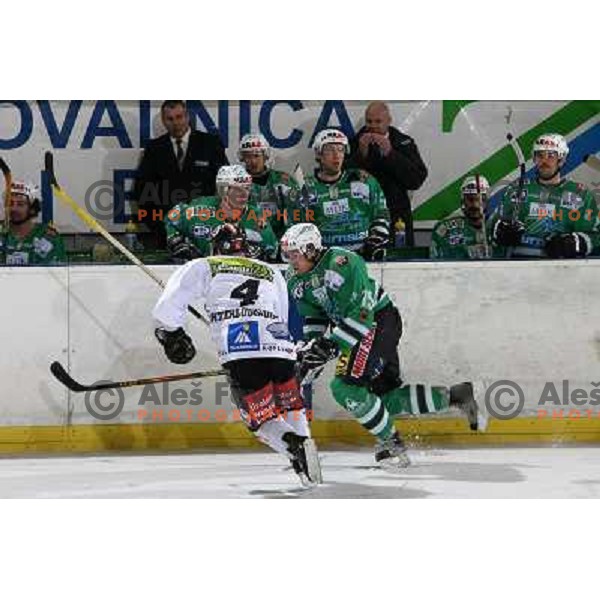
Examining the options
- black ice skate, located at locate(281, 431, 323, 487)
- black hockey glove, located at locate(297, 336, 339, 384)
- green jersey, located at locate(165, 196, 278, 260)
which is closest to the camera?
black ice skate, located at locate(281, 431, 323, 487)

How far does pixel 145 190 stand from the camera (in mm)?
10500

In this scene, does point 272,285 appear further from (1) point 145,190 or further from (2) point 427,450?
(1) point 145,190

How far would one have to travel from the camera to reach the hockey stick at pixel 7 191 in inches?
396

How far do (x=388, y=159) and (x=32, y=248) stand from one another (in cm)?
211

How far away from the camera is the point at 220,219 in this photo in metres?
9.51

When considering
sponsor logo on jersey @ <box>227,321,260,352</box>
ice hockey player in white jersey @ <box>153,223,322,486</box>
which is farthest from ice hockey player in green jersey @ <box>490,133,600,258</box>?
sponsor logo on jersey @ <box>227,321,260,352</box>

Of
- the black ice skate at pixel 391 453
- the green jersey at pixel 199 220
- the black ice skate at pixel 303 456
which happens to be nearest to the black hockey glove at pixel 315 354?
the black ice skate at pixel 391 453

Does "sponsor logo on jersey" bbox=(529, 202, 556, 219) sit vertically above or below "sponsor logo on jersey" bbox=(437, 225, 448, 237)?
above

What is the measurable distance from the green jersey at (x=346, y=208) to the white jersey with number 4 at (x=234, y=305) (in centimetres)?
149

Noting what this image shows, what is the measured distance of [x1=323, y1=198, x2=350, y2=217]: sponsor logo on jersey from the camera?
959 cm

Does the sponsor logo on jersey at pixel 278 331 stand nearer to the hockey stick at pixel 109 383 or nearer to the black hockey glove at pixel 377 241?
the hockey stick at pixel 109 383

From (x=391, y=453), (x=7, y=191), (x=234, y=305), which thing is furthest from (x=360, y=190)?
(x=7, y=191)

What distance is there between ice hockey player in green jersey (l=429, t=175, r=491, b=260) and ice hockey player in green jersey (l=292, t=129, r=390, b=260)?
0.63 m

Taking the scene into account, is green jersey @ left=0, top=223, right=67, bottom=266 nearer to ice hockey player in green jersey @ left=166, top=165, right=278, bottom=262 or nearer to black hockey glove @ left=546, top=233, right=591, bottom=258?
ice hockey player in green jersey @ left=166, top=165, right=278, bottom=262
